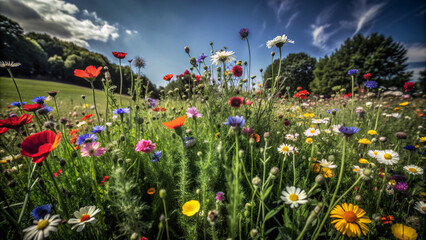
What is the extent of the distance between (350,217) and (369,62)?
75.1 ft

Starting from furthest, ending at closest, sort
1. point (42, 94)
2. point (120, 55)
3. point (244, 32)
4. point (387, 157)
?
point (42, 94), point (244, 32), point (120, 55), point (387, 157)

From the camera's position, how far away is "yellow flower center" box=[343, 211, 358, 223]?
865 mm

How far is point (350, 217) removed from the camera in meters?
0.87

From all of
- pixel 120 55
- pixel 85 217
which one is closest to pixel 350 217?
pixel 85 217

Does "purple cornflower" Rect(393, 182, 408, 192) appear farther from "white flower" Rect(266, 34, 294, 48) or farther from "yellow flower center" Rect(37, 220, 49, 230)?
"yellow flower center" Rect(37, 220, 49, 230)

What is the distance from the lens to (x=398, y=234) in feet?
2.68

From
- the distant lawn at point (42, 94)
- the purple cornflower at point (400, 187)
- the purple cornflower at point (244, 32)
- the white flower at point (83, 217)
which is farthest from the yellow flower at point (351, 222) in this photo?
the distant lawn at point (42, 94)

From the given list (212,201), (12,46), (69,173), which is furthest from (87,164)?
(12,46)

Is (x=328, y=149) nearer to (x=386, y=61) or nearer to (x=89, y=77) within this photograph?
(x=89, y=77)

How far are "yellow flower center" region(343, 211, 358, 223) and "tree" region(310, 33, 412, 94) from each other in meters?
19.1

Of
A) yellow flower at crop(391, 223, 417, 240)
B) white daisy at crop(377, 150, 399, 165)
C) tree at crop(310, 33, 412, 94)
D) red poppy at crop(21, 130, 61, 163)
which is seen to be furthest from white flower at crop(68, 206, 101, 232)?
tree at crop(310, 33, 412, 94)

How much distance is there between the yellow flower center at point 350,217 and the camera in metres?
0.86

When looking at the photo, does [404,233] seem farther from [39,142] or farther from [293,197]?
[39,142]

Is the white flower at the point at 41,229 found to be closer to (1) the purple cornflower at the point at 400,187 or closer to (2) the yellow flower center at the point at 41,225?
(2) the yellow flower center at the point at 41,225
